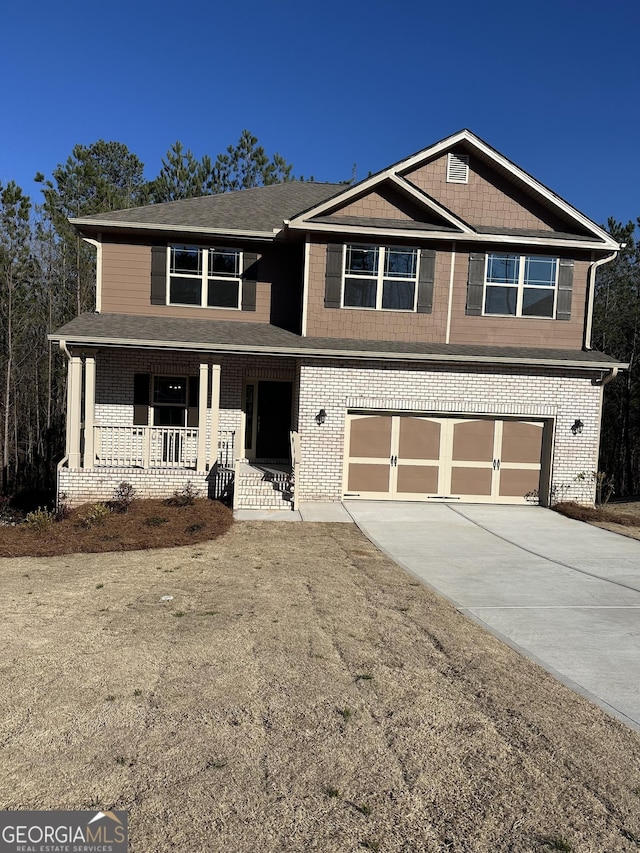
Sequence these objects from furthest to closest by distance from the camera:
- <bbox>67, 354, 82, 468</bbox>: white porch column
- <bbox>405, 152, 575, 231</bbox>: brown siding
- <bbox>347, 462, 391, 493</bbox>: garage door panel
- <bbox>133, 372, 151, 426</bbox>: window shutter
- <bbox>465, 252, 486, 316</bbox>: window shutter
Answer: <bbox>133, 372, 151, 426</bbox>: window shutter
<bbox>405, 152, 575, 231</bbox>: brown siding
<bbox>465, 252, 486, 316</bbox>: window shutter
<bbox>347, 462, 391, 493</bbox>: garage door panel
<bbox>67, 354, 82, 468</bbox>: white porch column

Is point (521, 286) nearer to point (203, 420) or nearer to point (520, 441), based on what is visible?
point (520, 441)

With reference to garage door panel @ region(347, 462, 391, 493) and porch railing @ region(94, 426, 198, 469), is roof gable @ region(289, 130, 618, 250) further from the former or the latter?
porch railing @ region(94, 426, 198, 469)

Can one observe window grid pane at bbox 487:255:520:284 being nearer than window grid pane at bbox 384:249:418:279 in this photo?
No

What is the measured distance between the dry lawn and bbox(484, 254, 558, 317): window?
9588 millimetres

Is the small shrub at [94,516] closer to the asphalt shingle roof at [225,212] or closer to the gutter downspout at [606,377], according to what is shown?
the asphalt shingle roof at [225,212]

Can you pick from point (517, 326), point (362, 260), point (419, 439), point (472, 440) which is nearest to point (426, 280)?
point (362, 260)

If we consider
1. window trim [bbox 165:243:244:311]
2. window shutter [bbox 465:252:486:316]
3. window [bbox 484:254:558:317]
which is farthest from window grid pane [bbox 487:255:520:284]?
window trim [bbox 165:243:244:311]

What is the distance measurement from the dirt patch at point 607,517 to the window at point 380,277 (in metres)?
5.90

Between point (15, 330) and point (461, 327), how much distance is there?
1898 cm

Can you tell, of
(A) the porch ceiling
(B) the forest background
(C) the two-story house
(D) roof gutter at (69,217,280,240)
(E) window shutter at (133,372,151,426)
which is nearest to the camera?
(A) the porch ceiling

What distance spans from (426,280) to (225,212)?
18.8ft

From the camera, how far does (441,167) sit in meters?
14.5

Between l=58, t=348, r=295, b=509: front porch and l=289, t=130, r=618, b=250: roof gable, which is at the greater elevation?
l=289, t=130, r=618, b=250: roof gable

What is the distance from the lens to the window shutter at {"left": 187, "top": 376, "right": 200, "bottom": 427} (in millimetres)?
14875
